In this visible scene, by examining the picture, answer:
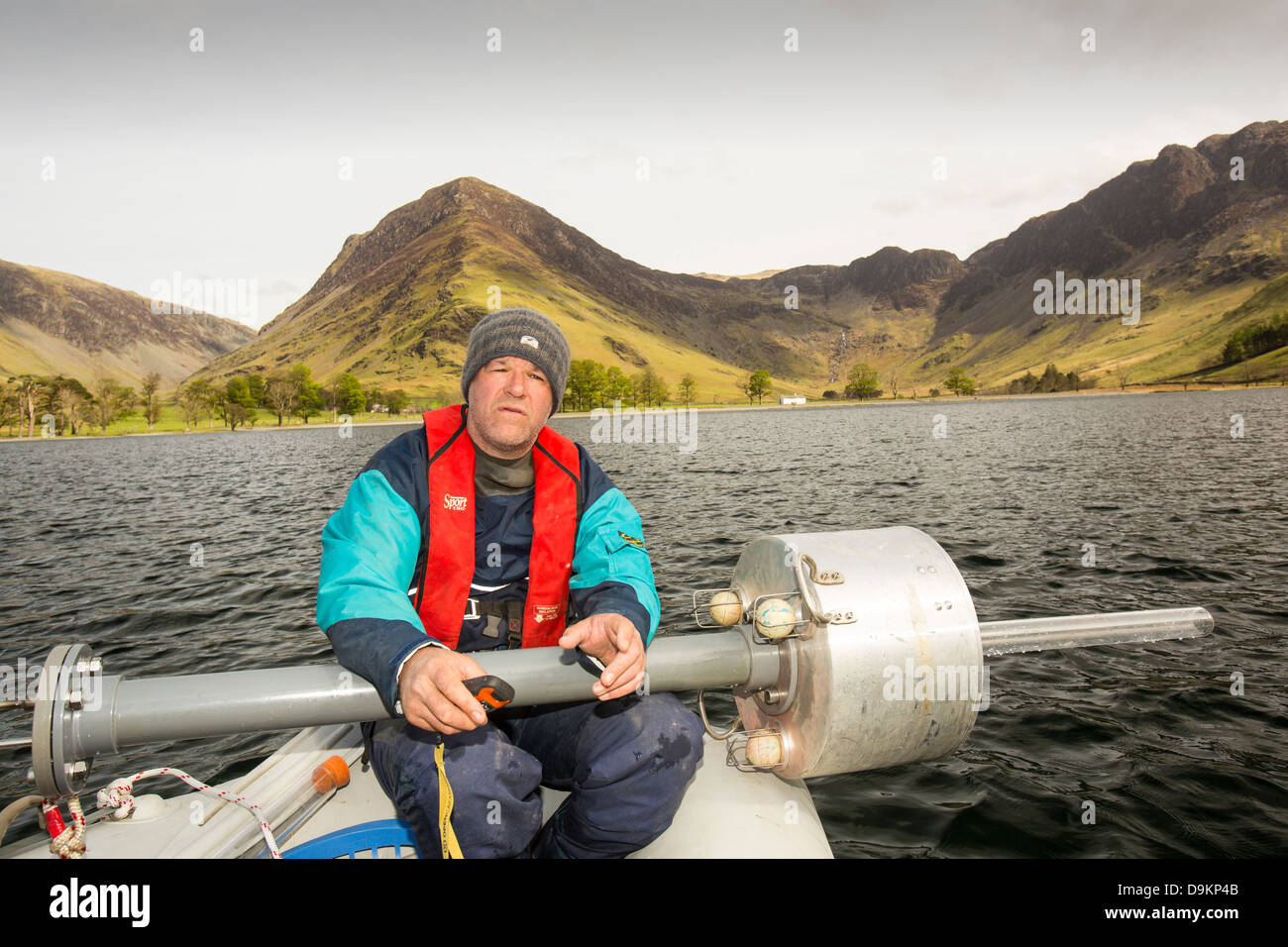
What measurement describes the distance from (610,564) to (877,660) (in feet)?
4.94

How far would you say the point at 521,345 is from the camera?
4.21 meters

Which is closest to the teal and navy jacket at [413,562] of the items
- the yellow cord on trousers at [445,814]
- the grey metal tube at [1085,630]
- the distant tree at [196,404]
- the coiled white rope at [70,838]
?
the yellow cord on trousers at [445,814]

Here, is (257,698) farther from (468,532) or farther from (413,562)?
(468,532)

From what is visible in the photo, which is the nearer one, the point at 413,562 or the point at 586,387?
the point at 413,562

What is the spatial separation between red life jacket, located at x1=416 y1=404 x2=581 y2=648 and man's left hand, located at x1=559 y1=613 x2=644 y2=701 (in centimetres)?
92

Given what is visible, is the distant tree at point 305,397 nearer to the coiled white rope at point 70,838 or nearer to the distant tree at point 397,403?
the distant tree at point 397,403

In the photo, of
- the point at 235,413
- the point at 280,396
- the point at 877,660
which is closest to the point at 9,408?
the point at 235,413

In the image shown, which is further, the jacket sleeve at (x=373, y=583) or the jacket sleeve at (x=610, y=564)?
the jacket sleeve at (x=610, y=564)

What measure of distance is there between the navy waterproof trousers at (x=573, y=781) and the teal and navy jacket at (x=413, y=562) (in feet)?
1.33

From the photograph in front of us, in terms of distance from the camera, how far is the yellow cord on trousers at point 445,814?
303 cm
